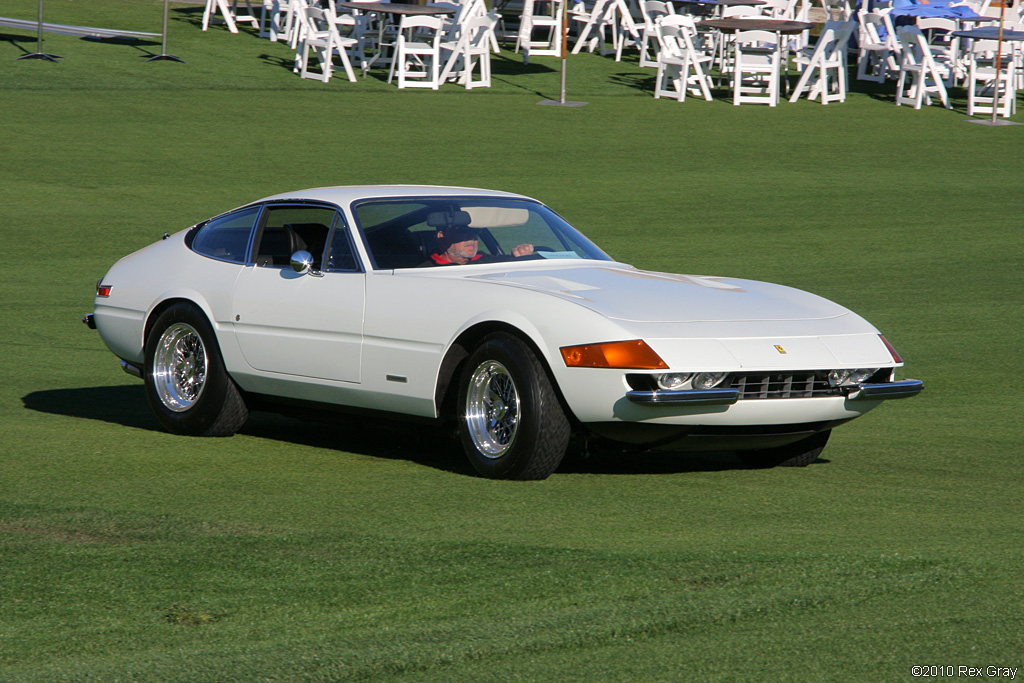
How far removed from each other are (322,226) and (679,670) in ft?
13.6

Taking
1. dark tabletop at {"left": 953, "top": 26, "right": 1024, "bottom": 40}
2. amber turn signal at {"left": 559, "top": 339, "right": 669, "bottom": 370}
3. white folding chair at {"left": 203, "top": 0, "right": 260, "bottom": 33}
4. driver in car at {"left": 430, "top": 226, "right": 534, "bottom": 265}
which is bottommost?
amber turn signal at {"left": 559, "top": 339, "right": 669, "bottom": 370}

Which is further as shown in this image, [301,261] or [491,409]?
[301,261]

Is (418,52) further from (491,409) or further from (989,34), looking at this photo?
(491,409)

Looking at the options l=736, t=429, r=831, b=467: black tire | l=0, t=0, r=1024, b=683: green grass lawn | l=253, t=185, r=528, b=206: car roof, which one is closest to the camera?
l=0, t=0, r=1024, b=683: green grass lawn

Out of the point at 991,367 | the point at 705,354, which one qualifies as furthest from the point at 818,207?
the point at 705,354

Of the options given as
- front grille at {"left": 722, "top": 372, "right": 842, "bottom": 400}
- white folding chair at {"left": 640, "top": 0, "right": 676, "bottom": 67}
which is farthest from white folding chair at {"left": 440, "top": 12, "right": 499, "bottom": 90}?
front grille at {"left": 722, "top": 372, "right": 842, "bottom": 400}

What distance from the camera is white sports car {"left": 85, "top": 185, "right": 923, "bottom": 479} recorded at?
5566mm

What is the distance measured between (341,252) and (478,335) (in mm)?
1124

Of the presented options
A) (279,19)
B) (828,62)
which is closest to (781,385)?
(828,62)

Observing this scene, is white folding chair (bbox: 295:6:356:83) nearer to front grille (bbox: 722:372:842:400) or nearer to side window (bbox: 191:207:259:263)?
side window (bbox: 191:207:259:263)

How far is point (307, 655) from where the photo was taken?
366 centimetres

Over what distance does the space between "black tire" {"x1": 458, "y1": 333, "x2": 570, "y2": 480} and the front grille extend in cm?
75

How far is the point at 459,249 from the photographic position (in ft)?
21.8

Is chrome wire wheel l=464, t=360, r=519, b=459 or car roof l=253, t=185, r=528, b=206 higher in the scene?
car roof l=253, t=185, r=528, b=206
